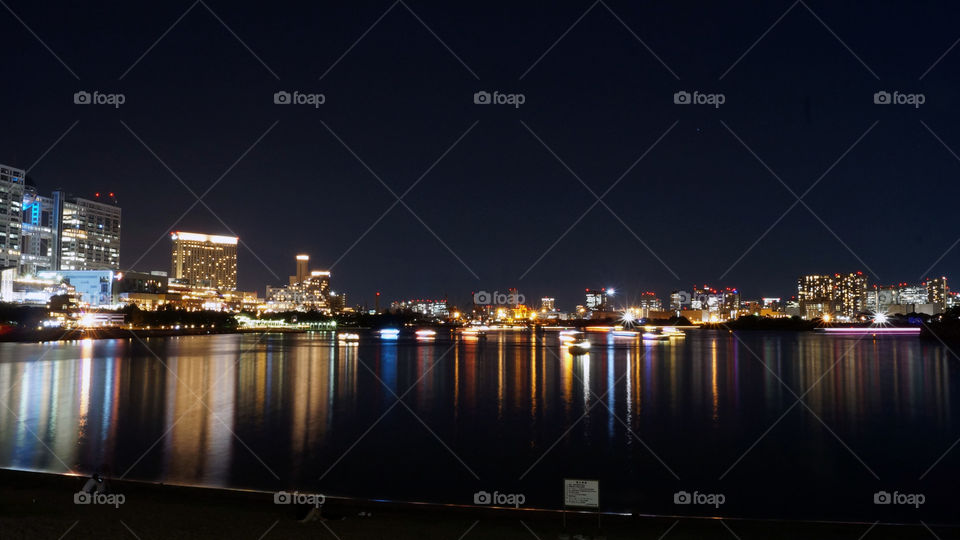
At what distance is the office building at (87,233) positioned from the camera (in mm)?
148625

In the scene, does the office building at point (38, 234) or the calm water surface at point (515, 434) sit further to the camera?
the office building at point (38, 234)

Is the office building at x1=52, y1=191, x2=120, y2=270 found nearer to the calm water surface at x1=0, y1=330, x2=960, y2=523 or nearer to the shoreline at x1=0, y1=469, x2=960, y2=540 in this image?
the calm water surface at x1=0, y1=330, x2=960, y2=523

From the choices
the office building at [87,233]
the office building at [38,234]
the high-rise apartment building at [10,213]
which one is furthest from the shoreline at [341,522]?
the office building at [87,233]

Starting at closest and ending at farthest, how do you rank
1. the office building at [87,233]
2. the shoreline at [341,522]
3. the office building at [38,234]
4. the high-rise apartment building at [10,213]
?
the shoreline at [341,522], the high-rise apartment building at [10,213], the office building at [38,234], the office building at [87,233]

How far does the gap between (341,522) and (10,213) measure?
142346 millimetres

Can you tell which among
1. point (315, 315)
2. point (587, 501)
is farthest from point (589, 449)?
point (315, 315)

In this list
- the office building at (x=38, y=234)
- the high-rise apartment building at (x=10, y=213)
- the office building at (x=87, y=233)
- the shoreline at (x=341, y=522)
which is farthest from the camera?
the office building at (x=87, y=233)

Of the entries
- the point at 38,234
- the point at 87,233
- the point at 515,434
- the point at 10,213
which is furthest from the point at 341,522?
the point at 87,233

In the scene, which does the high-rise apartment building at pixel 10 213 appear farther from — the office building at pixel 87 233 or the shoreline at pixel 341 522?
the shoreline at pixel 341 522

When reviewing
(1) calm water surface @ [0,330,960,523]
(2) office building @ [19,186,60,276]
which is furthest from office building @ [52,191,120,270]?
(1) calm water surface @ [0,330,960,523]

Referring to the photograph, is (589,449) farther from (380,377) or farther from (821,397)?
(380,377)

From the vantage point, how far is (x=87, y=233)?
6093 inches

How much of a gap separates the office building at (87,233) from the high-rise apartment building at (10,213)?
69.5 feet

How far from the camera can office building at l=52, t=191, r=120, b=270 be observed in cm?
14862
